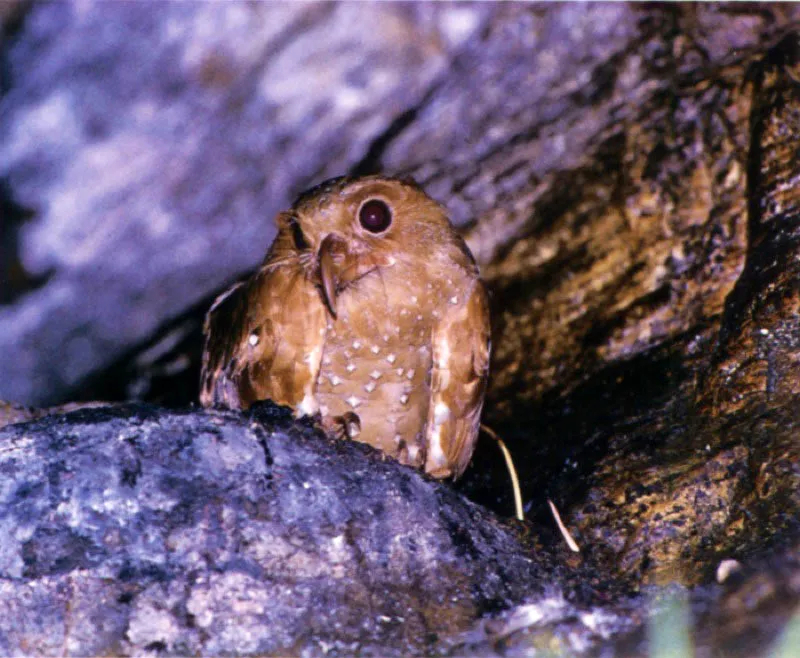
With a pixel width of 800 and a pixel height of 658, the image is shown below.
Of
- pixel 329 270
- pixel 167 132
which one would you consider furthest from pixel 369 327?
pixel 167 132

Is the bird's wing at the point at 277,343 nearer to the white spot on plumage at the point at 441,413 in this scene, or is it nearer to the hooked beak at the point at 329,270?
the hooked beak at the point at 329,270

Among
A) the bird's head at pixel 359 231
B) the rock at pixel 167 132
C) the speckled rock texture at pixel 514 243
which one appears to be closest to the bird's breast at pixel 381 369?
the bird's head at pixel 359 231

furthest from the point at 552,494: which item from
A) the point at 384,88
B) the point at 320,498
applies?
the point at 384,88

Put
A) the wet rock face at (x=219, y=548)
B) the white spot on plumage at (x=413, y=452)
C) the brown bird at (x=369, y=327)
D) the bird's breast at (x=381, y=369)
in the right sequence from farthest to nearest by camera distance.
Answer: the white spot on plumage at (x=413, y=452), the bird's breast at (x=381, y=369), the brown bird at (x=369, y=327), the wet rock face at (x=219, y=548)

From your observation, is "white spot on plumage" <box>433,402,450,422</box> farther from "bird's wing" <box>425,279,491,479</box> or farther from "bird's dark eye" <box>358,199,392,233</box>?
"bird's dark eye" <box>358,199,392,233</box>

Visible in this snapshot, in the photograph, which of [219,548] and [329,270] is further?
[329,270]

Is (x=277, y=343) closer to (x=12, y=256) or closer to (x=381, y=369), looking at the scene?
(x=381, y=369)

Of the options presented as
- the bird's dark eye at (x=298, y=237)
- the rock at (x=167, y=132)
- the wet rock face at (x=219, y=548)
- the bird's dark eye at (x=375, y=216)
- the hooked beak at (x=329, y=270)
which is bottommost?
the wet rock face at (x=219, y=548)

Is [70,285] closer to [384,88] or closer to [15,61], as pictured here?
[15,61]
